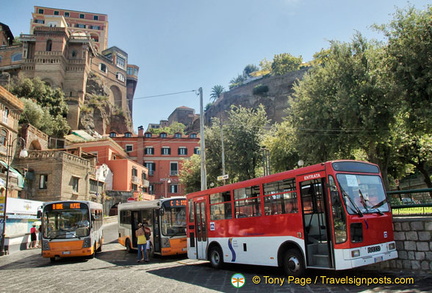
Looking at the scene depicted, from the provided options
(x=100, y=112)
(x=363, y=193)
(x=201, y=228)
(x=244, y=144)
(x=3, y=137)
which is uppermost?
(x=100, y=112)

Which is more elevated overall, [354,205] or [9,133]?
[9,133]

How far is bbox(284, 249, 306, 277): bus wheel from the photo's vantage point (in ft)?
28.8

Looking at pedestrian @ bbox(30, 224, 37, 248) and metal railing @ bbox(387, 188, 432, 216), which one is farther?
pedestrian @ bbox(30, 224, 37, 248)


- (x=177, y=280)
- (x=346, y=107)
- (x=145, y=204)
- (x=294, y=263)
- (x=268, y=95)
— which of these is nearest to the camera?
(x=294, y=263)

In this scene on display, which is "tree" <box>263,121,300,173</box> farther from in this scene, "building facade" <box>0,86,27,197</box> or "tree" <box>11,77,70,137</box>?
"tree" <box>11,77,70,137</box>

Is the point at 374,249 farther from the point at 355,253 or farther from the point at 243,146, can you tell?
the point at 243,146

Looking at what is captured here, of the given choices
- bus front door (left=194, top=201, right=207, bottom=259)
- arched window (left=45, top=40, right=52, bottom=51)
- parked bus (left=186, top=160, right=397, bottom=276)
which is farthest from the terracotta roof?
arched window (left=45, top=40, right=52, bottom=51)

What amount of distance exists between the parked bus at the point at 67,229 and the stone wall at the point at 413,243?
493 inches

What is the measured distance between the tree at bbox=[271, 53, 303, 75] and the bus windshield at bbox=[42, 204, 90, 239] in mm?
94807

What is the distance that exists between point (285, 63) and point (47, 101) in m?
71.0

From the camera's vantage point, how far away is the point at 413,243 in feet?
30.0

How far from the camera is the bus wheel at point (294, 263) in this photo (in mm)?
8767

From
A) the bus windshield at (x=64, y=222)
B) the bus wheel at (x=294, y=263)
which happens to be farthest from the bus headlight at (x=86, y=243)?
the bus wheel at (x=294, y=263)

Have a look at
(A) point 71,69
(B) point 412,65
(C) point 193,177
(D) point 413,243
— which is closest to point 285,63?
(A) point 71,69
